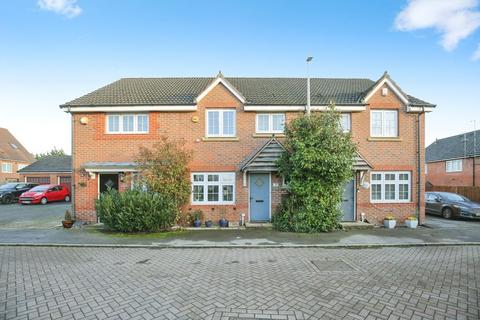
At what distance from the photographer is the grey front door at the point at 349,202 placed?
1366cm

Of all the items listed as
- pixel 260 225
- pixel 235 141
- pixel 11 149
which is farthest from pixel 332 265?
pixel 11 149

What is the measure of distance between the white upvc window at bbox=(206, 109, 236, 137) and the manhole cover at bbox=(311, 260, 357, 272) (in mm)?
7817

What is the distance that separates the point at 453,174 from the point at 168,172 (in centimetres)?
3308

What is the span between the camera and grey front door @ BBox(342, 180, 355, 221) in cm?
1366

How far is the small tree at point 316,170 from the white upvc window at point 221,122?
10.4 ft

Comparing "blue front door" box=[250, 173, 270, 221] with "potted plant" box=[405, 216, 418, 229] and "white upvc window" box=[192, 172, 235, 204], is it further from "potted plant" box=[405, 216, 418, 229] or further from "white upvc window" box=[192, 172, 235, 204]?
"potted plant" box=[405, 216, 418, 229]

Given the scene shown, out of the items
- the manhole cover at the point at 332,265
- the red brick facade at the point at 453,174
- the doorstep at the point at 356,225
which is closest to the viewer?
the manhole cover at the point at 332,265

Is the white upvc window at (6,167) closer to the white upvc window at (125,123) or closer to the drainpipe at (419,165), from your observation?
the white upvc window at (125,123)

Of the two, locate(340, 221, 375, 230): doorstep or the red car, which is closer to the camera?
locate(340, 221, 375, 230): doorstep

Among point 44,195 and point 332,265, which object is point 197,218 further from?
point 44,195

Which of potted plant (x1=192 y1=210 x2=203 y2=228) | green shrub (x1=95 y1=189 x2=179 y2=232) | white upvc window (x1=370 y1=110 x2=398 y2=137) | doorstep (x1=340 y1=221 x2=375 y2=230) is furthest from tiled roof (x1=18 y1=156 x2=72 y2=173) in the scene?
white upvc window (x1=370 y1=110 x2=398 y2=137)

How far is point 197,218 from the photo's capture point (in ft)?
42.7

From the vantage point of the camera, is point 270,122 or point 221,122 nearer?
point 221,122

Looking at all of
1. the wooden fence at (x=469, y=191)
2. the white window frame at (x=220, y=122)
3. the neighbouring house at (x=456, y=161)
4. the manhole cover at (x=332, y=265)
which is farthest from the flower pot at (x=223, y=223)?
the neighbouring house at (x=456, y=161)
